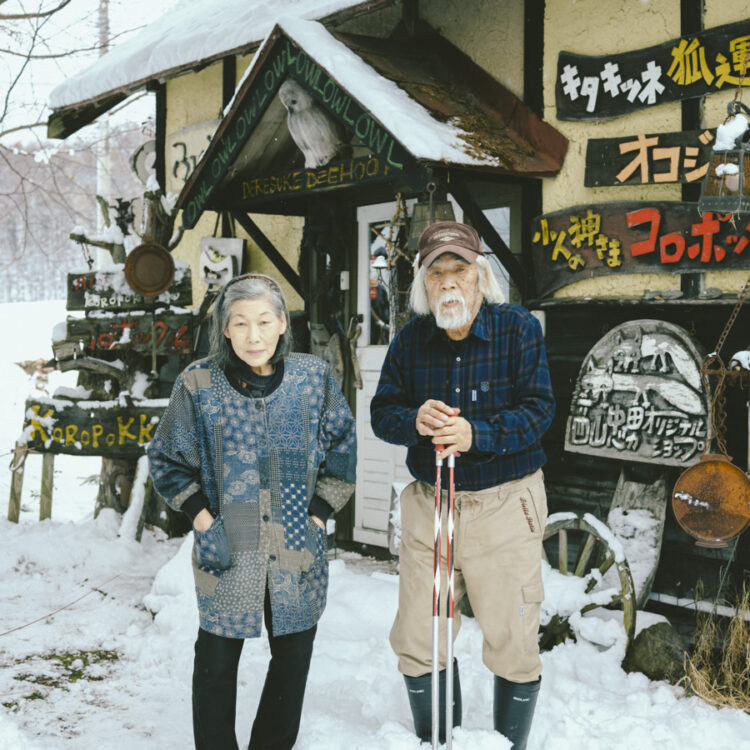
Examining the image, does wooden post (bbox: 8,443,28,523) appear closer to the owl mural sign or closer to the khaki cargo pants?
the owl mural sign

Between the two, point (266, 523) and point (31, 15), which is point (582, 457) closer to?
point (266, 523)

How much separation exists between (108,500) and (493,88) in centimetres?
497

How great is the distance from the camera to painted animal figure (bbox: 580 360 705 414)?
4.84m

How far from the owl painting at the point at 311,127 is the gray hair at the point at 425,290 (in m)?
2.88

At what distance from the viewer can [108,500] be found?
801 cm

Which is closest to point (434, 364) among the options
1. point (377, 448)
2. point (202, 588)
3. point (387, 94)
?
point (202, 588)

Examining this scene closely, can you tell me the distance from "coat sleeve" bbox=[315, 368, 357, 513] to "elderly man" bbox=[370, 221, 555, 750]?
15cm

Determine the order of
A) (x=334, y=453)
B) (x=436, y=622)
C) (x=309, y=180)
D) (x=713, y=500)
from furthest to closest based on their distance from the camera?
(x=309, y=180) → (x=713, y=500) → (x=334, y=453) → (x=436, y=622)

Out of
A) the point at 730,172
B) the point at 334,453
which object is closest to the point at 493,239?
the point at 730,172

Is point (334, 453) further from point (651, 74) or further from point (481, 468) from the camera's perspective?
point (651, 74)

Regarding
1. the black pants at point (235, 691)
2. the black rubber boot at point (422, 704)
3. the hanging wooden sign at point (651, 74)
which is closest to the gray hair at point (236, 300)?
the black pants at point (235, 691)

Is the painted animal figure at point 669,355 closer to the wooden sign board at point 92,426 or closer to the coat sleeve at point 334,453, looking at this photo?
the coat sleeve at point 334,453

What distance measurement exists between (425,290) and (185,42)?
5842 mm

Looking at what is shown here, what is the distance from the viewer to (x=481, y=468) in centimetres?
309
